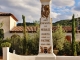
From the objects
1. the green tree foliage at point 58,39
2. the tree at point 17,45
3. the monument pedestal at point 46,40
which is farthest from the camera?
the tree at point 17,45

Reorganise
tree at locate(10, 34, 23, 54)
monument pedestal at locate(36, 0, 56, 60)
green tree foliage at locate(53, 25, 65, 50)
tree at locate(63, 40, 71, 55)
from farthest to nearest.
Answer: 1. tree at locate(10, 34, 23, 54)
2. green tree foliage at locate(53, 25, 65, 50)
3. tree at locate(63, 40, 71, 55)
4. monument pedestal at locate(36, 0, 56, 60)

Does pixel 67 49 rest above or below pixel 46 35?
Result: below

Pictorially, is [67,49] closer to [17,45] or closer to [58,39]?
[58,39]

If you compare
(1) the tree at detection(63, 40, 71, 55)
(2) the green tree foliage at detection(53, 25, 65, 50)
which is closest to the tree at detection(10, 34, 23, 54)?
(2) the green tree foliage at detection(53, 25, 65, 50)

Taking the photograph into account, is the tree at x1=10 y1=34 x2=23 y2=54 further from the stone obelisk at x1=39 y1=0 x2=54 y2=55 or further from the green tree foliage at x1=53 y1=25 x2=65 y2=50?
the stone obelisk at x1=39 y1=0 x2=54 y2=55

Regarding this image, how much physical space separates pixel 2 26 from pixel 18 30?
2689mm

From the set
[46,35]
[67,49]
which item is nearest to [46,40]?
[46,35]

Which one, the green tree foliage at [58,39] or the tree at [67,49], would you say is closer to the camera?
the tree at [67,49]

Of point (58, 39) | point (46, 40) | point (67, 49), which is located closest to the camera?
point (46, 40)

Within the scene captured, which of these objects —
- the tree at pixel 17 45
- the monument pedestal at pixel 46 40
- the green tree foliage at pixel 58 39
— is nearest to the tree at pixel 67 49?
the green tree foliage at pixel 58 39

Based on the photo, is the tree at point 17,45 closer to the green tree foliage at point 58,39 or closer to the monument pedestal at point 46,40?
the green tree foliage at point 58,39

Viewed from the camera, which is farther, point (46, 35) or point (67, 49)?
point (67, 49)

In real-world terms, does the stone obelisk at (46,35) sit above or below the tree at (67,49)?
above

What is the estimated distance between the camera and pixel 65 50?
91.4 feet
